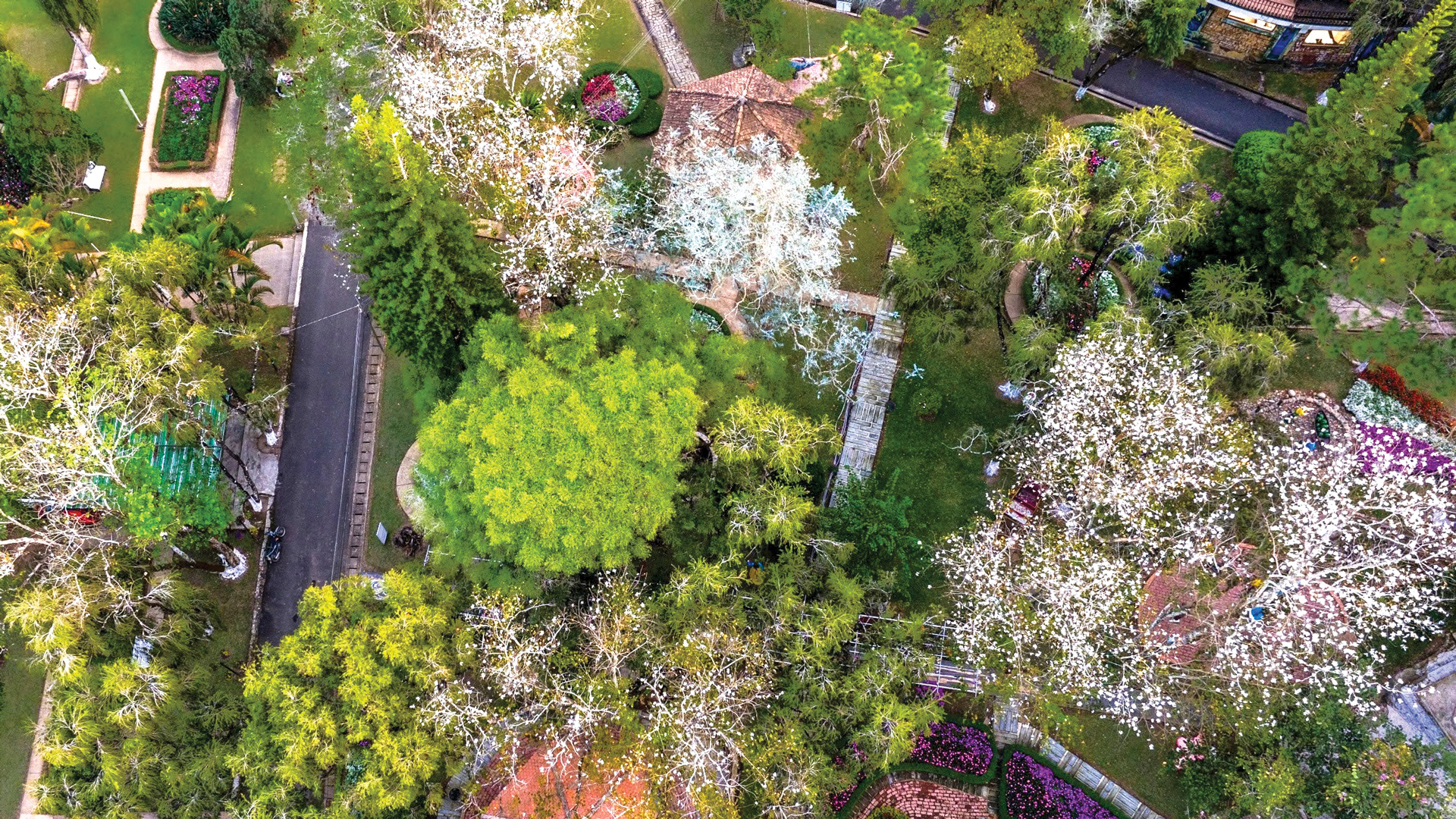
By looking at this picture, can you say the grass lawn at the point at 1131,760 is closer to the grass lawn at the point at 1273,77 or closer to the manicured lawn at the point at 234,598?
the grass lawn at the point at 1273,77

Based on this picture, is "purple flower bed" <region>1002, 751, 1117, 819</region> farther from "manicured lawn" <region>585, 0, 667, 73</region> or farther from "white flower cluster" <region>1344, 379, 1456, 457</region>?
"manicured lawn" <region>585, 0, 667, 73</region>

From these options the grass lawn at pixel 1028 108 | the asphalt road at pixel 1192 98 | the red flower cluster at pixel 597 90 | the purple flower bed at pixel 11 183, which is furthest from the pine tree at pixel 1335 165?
the purple flower bed at pixel 11 183

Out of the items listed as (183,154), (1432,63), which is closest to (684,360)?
(183,154)

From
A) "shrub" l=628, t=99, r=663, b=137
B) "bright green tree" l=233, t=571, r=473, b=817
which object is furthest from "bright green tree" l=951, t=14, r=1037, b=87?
"bright green tree" l=233, t=571, r=473, b=817

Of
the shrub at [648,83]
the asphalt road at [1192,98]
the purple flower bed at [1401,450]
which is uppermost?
the asphalt road at [1192,98]

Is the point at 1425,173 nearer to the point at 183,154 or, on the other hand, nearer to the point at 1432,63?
the point at 1432,63

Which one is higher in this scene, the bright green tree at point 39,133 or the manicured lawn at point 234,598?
the bright green tree at point 39,133

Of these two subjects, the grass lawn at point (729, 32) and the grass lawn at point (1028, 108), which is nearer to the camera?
the grass lawn at point (1028, 108)
